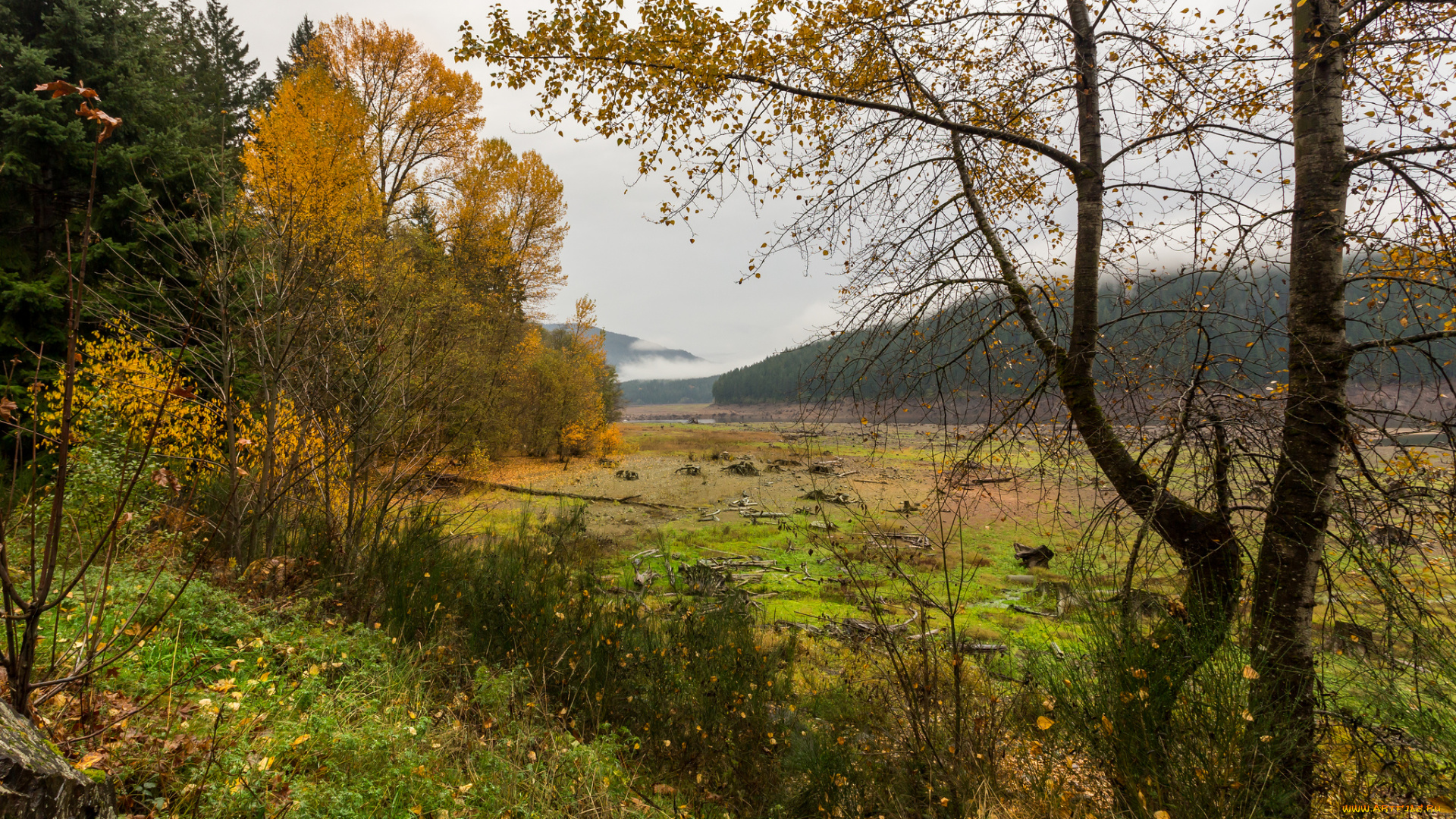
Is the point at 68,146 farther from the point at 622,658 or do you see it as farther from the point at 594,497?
the point at 594,497

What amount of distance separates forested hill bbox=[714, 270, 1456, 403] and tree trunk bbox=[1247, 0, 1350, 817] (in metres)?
0.15

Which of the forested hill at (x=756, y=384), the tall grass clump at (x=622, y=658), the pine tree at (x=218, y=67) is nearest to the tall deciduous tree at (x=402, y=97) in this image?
the pine tree at (x=218, y=67)

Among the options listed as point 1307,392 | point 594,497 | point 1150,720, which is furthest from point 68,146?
point 1307,392

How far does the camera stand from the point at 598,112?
4.02 meters

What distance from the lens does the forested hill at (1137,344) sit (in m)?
3.25

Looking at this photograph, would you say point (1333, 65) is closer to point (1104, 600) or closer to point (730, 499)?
point (1104, 600)

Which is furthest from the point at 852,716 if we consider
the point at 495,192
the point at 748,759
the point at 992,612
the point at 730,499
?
the point at 495,192

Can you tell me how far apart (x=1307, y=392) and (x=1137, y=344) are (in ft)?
3.96

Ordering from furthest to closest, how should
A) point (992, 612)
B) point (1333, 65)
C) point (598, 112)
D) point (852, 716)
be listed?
1. point (992, 612)
2. point (852, 716)
3. point (598, 112)
4. point (1333, 65)

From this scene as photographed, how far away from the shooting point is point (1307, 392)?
2988mm

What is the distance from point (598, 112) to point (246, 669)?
4.17 m

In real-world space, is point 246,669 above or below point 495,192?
below

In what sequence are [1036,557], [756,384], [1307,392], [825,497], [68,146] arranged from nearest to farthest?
[1307,392] → [68,146] → [825,497] → [1036,557] → [756,384]

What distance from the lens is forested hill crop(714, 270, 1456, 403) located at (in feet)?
10.7
